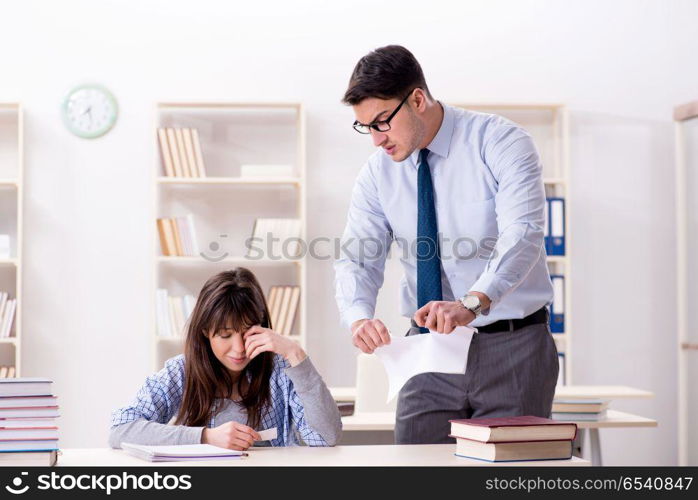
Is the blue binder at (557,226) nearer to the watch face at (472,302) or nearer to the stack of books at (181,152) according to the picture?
the stack of books at (181,152)

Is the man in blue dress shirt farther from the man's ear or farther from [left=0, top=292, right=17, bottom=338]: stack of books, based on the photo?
[left=0, top=292, right=17, bottom=338]: stack of books

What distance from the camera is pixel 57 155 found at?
468 centimetres

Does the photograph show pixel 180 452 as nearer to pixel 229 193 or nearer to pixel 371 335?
pixel 371 335

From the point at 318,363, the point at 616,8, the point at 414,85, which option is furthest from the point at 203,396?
the point at 616,8

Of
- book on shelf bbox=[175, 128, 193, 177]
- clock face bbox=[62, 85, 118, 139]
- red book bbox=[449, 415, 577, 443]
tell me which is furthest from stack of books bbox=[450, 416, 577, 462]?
clock face bbox=[62, 85, 118, 139]

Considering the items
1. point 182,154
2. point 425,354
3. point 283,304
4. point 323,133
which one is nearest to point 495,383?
point 425,354

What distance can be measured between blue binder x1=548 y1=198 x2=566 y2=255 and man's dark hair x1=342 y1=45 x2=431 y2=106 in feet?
8.37

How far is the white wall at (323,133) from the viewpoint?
4688mm

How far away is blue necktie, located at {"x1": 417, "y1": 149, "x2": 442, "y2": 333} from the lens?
221 cm

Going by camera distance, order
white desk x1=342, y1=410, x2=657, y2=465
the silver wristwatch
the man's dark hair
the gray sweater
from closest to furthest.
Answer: the silver wristwatch < the gray sweater < the man's dark hair < white desk x1=342, y1=410, x2=657, y2=465

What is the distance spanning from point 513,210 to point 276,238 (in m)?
2.56

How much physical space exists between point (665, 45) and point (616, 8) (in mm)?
337

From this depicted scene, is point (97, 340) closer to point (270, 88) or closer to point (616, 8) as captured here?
point (270, 88)

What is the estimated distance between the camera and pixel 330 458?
1.95m
